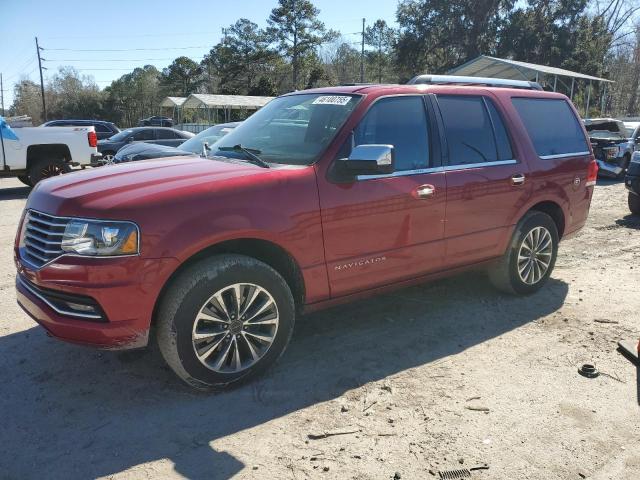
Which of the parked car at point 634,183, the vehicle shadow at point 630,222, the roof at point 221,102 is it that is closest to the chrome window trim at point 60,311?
the vehicle shadow at point 630,222

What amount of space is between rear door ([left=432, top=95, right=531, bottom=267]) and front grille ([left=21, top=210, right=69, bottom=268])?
2787 mm

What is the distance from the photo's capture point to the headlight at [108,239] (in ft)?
9.51

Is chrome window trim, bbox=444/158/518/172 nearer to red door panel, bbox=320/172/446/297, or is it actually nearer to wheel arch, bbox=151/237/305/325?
red door panel, bbox=320/172/446/297

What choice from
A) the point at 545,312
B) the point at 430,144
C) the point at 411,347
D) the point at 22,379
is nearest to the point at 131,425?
the point at 22,379

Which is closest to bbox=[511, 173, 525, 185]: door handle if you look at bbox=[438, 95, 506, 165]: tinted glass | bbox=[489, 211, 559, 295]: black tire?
bbox=[438, 95, 506, 165]: tinted glass

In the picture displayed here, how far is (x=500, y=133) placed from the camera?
4699mm

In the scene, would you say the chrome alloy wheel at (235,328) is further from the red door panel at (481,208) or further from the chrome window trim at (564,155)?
the chrome window trim at (564,155)

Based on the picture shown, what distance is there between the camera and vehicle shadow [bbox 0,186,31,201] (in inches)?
486

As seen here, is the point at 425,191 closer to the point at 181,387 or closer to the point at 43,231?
the point at 181,387

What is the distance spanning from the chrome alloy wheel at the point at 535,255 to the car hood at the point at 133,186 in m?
2.77

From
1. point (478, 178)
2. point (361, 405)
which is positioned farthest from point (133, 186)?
point (478, 178)

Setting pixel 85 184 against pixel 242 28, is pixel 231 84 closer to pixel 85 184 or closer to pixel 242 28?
pixel 242 28

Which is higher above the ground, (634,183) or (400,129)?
(400,129)

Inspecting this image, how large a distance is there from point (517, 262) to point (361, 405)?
244 cm
